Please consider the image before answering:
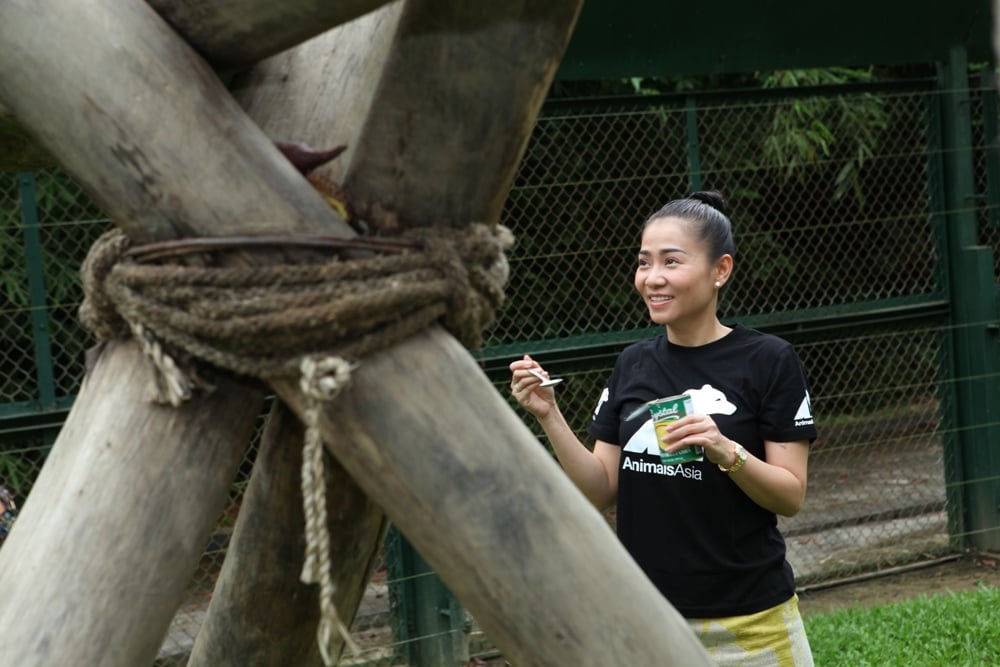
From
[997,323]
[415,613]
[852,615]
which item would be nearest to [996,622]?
[852,615]

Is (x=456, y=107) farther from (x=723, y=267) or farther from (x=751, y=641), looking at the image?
(x=751, y=641)

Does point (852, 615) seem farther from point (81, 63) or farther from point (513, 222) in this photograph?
point (81, 63)

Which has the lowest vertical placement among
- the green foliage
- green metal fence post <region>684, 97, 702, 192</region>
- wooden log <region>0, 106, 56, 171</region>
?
wooden log <region>0, 106, 56, 171</region>

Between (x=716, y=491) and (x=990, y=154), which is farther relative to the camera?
(x=990, y=154)

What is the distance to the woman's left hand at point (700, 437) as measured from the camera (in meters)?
2.53

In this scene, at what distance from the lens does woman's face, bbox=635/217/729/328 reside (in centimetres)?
Result: 281

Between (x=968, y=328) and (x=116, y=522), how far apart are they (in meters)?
5.69

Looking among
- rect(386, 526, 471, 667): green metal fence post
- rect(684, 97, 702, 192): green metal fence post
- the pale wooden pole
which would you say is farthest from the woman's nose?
rect(684, 97, 702, 192): green metal fence post

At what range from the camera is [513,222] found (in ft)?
20.4

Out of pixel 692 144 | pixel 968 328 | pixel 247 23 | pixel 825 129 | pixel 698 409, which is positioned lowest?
pixel 698 409

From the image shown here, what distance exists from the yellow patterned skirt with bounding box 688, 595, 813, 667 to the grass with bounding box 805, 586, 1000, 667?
2308mm

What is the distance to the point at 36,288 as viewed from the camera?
4.81 m

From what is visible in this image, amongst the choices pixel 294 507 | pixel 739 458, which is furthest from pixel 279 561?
pixel 739 458

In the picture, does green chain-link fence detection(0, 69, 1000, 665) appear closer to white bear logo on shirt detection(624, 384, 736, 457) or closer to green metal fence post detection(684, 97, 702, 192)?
green metal fence post detection(684, 97, 702, 192)
